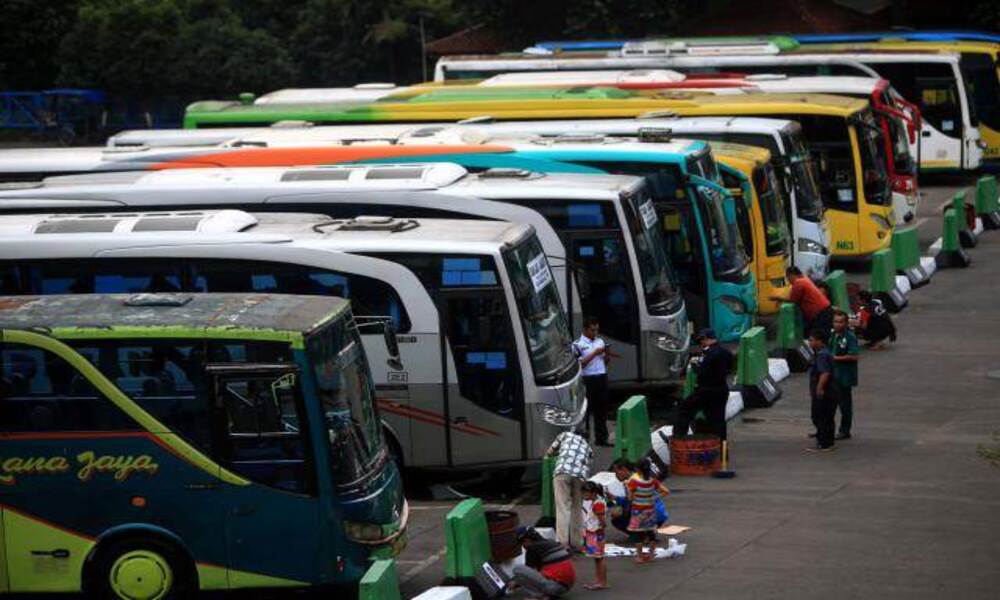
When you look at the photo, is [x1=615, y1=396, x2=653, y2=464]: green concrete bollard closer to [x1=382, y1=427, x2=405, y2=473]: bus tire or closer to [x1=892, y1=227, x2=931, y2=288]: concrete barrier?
[x1=382, y1=427, x2=405, y2=473]: bus tire

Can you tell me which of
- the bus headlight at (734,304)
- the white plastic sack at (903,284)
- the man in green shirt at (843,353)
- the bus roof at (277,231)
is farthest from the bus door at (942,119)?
the bus roof at (277,231)

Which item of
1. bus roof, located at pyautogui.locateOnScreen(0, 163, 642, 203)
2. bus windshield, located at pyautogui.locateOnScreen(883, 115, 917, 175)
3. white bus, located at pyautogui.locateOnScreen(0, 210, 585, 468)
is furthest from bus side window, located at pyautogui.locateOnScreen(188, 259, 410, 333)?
bus windshield, located at pyautogui.locateOnScreen(883, 115, 917, 175)

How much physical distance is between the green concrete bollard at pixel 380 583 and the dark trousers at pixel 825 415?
821 centimetres

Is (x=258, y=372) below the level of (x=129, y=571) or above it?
above

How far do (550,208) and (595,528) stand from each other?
7.03 m

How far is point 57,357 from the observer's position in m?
15.3

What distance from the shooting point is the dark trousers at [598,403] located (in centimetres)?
2123

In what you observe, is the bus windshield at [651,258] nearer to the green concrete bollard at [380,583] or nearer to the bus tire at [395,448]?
the bus tire at [395,448]

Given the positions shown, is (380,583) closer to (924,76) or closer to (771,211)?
(771,211)

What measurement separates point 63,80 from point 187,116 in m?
25.5

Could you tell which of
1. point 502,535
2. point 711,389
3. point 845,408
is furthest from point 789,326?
point 502,535

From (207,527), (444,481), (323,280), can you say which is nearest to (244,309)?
(207,527)

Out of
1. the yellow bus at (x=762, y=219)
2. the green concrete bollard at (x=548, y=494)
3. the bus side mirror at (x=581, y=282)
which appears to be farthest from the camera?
the yellow bus at (x=762, y=219)

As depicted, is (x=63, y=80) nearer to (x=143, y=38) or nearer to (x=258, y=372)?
(x=143, y=38)
